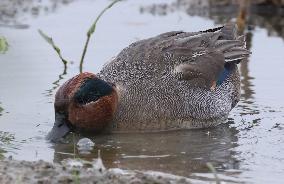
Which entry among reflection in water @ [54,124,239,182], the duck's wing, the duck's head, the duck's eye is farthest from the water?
the duck's wing

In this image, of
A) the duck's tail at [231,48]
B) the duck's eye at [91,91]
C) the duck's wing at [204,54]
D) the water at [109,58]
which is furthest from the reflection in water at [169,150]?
the duck's tail at [231,48]

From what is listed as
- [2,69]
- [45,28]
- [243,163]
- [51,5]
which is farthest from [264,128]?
[51,5]

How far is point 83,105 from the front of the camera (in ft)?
26.9

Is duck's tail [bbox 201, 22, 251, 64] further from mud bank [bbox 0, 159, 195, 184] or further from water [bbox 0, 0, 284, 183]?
mud bank [bbox 0, 159, 195, 184]

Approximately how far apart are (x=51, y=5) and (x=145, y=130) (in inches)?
235

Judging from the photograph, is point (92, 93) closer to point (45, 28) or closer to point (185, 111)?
point (185, 111)

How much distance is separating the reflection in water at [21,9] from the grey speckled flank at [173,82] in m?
4.01

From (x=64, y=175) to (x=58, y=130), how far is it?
6.72ft

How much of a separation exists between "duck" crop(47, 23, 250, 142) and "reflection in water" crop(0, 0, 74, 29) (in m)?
4.05

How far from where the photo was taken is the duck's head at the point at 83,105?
8.05 m

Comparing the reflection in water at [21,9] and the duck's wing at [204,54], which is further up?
the duck's wing at [204,54]

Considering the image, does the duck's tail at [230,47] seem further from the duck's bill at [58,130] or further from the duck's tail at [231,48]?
the duck's bill at [58,130]

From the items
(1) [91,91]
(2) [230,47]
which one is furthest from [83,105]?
(2) [230,47]

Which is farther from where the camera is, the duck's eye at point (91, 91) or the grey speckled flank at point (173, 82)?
the grey speckled flank at point (173, 82)
